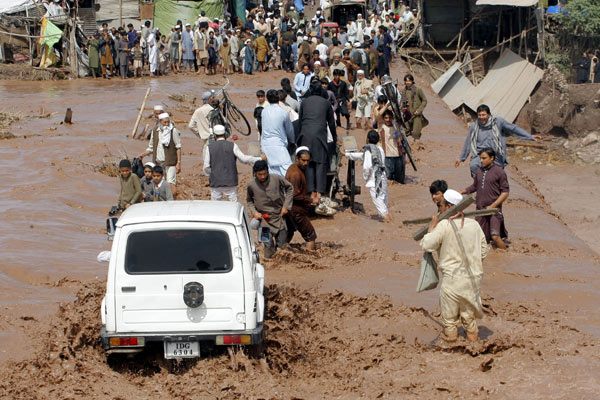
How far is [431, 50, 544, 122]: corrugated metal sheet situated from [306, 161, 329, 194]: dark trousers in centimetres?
1700

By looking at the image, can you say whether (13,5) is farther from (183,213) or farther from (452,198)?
(452,198)

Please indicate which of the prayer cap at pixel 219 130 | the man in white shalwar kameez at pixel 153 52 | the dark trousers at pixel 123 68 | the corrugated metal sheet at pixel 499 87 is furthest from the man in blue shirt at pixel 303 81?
the dark trousers at pixel 123 68

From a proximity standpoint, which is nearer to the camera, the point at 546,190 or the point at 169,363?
the point at 169,363

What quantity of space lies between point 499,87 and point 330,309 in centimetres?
2128

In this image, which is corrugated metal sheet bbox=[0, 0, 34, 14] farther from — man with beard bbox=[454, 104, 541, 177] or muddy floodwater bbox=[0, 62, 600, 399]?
man with beard bbox=[454, 104, 541, 177]

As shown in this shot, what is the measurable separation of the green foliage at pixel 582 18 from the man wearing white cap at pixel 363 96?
1024cm

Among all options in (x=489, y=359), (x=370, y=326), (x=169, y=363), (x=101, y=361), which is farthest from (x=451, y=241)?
(x=101, y=361)

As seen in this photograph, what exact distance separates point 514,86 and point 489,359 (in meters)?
22.5

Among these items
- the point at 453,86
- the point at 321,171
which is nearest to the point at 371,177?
the point at 321,171

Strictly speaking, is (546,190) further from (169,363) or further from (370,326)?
(169,363)

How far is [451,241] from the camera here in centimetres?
775

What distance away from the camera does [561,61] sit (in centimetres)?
2925

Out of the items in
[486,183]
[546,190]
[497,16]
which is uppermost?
[497,16]

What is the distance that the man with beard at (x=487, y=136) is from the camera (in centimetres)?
1216
